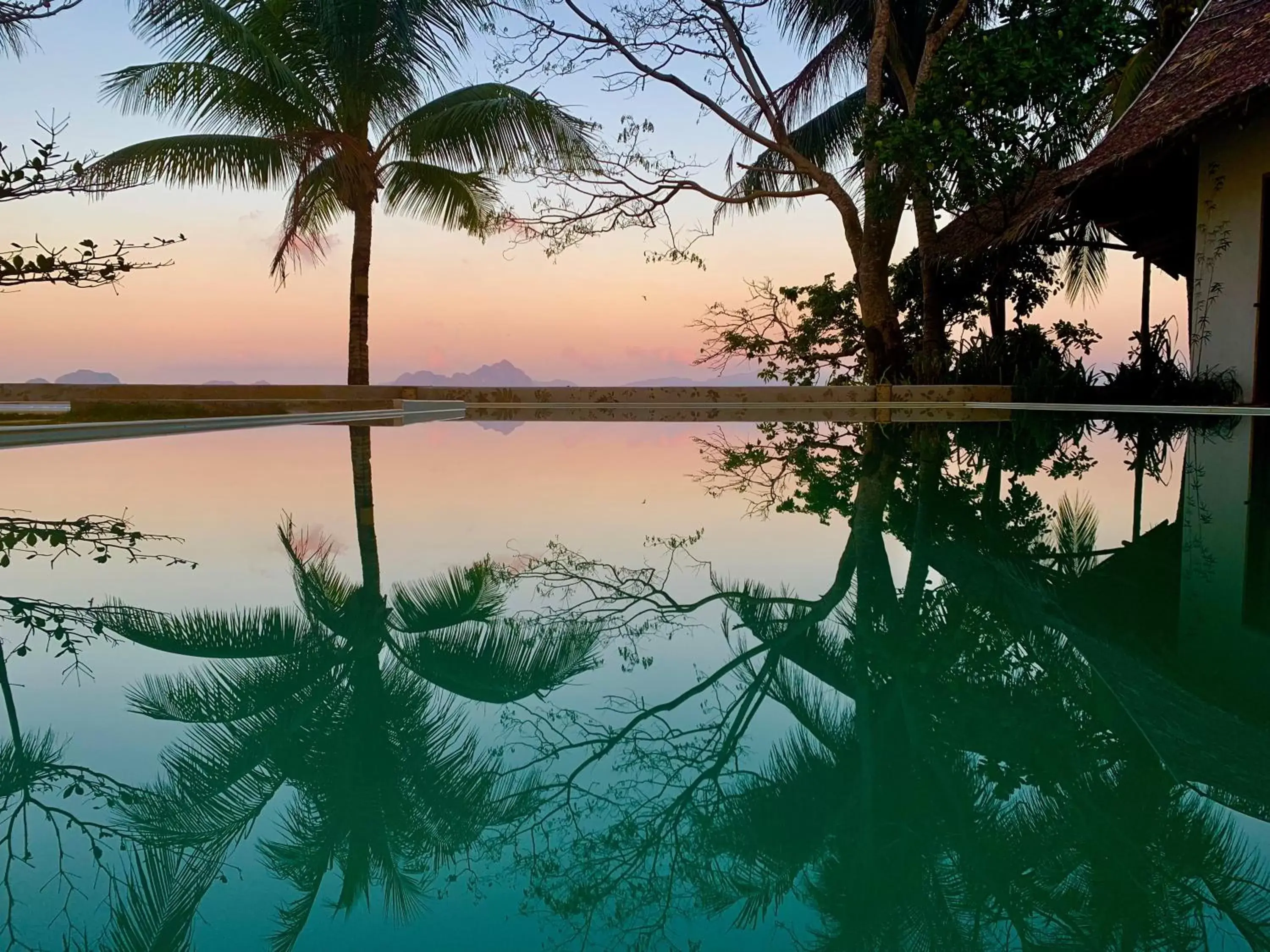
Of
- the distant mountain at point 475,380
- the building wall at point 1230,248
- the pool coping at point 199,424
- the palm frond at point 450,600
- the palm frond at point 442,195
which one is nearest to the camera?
the palm frond at point 450,600

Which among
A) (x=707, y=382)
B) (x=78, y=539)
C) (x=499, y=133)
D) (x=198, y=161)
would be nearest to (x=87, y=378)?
(x=198, y=161)

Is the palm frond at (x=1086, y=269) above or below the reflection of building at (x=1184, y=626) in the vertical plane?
above

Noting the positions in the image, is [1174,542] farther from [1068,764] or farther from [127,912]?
[127,912]

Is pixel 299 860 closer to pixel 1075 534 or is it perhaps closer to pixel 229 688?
pixel 229 688

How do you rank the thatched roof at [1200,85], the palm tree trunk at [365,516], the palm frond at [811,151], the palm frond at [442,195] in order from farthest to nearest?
1. the palm frond at [811,151]
2. the palm frond at [442,195]
3. the thatched roof at [1200,85]
4. the palm tree trunk at [365,516]

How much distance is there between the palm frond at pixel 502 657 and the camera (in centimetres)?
155

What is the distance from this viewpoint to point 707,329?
15.9 m

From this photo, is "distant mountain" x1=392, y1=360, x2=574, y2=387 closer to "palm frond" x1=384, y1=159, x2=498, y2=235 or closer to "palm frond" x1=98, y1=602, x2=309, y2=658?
"palm frond" x1=384, y1=159, x2=498, y2=235

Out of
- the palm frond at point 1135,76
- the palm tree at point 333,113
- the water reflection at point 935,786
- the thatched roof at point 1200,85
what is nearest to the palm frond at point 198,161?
the palm tree at point 333,113

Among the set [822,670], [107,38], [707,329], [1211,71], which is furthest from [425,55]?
[822,670]

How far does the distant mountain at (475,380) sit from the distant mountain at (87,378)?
13.9ft

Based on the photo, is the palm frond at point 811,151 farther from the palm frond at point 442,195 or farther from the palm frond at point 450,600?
the palm frond at point 450,600

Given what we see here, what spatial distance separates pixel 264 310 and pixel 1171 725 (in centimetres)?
1578

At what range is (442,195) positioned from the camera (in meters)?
13.2
